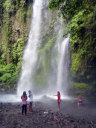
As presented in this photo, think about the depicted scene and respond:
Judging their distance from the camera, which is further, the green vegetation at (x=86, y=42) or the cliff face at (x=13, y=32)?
the cliff face at (x=13, y=32)

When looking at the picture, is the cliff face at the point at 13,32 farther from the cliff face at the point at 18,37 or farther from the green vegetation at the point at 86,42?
the green vegetation at the point at 86,42

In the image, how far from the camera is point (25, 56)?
68.3 ft

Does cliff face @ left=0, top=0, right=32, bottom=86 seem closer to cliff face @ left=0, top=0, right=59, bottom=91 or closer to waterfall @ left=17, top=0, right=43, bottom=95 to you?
cliff face @ left=0, top=0, right=59, bottom=91

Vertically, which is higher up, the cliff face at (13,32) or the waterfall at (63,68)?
the cliff face at (13,32)

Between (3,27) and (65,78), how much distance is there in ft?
49.5

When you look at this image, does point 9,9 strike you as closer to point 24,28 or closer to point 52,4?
point 24,28

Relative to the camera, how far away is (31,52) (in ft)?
67.1

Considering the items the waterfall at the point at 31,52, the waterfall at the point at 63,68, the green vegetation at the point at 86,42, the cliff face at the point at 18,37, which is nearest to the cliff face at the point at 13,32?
the cliff face at the point at 18,37

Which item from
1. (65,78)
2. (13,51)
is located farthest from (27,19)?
(65,78)

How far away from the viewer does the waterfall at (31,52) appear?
1803cm

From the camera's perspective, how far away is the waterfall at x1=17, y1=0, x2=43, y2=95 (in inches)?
710

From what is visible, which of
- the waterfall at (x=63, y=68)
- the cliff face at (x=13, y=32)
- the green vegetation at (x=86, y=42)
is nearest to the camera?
the green vegetation at (x=86, y=42)

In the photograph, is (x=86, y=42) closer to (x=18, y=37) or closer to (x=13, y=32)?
(x=18, y=37)

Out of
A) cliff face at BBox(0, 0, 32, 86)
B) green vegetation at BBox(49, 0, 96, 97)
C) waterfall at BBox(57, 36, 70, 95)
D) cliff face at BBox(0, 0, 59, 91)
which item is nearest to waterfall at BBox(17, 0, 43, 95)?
cliff face at BBox(0, 0, 59, 91)
